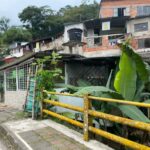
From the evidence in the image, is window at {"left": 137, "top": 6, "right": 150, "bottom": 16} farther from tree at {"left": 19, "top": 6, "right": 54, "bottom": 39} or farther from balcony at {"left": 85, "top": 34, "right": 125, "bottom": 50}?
tree at {"left": 19, "top": 6, "right": 54, "bottom": 39}

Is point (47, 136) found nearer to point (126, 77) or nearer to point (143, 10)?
point (126, 77)

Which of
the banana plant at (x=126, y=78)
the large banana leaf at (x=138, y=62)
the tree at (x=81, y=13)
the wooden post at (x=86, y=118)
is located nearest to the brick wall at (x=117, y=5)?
the tree at (x=81, y=13)

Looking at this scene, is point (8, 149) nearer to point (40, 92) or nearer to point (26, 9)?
point (40, 92)

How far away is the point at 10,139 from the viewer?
7270 mm

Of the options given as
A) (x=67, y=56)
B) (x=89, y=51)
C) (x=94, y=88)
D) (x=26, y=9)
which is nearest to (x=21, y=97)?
(x=67, y=56)

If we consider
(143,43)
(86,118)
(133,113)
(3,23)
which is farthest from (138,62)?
(3,23)

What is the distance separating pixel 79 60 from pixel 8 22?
225 feet

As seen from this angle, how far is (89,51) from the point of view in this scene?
21.5 metres

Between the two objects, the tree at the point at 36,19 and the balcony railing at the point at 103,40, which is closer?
the balcony railing at the point at 103,40

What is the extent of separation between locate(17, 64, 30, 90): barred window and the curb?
4200mm

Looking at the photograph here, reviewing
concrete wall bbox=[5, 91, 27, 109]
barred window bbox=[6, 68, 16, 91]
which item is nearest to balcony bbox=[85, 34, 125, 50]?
barred window bbox=[6, 68, 16, 91]

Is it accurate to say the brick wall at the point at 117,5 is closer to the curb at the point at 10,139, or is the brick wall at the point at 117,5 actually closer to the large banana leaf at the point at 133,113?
the curb at the point at 10,139

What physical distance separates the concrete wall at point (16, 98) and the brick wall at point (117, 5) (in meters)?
26.3

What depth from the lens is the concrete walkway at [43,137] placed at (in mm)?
6008
